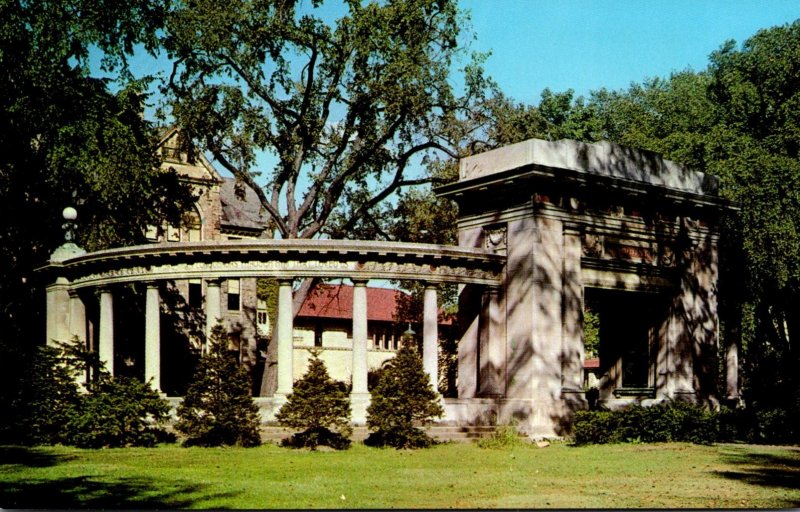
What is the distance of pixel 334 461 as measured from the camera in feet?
68.8

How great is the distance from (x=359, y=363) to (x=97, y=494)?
40.6 ft

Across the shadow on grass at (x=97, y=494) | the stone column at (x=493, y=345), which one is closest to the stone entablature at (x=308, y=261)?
the stone column at (x=493, y=345)

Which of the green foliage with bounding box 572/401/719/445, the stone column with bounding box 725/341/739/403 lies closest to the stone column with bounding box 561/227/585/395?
the green foliage with bounding box 572/401/719/445

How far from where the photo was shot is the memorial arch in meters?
28.2

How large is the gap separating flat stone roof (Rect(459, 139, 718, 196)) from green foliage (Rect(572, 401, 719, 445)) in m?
7.09

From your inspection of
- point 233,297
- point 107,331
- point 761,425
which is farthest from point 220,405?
point 233,297

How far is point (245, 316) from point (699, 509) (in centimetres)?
4134

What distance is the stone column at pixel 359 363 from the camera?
27266 mm

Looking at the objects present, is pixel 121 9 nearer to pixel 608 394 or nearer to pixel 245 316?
pixel 608 394

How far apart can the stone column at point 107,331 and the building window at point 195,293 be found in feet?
76.6

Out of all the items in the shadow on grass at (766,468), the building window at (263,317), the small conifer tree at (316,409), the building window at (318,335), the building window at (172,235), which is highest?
the building window at (172,235)

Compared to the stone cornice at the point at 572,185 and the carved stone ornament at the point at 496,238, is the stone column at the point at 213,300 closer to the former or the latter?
the stone cornice at the point at 572,185

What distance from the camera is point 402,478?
59.5 ft

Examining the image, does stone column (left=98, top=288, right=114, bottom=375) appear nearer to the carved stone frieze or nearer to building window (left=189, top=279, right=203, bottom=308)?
the carved stone frieze
